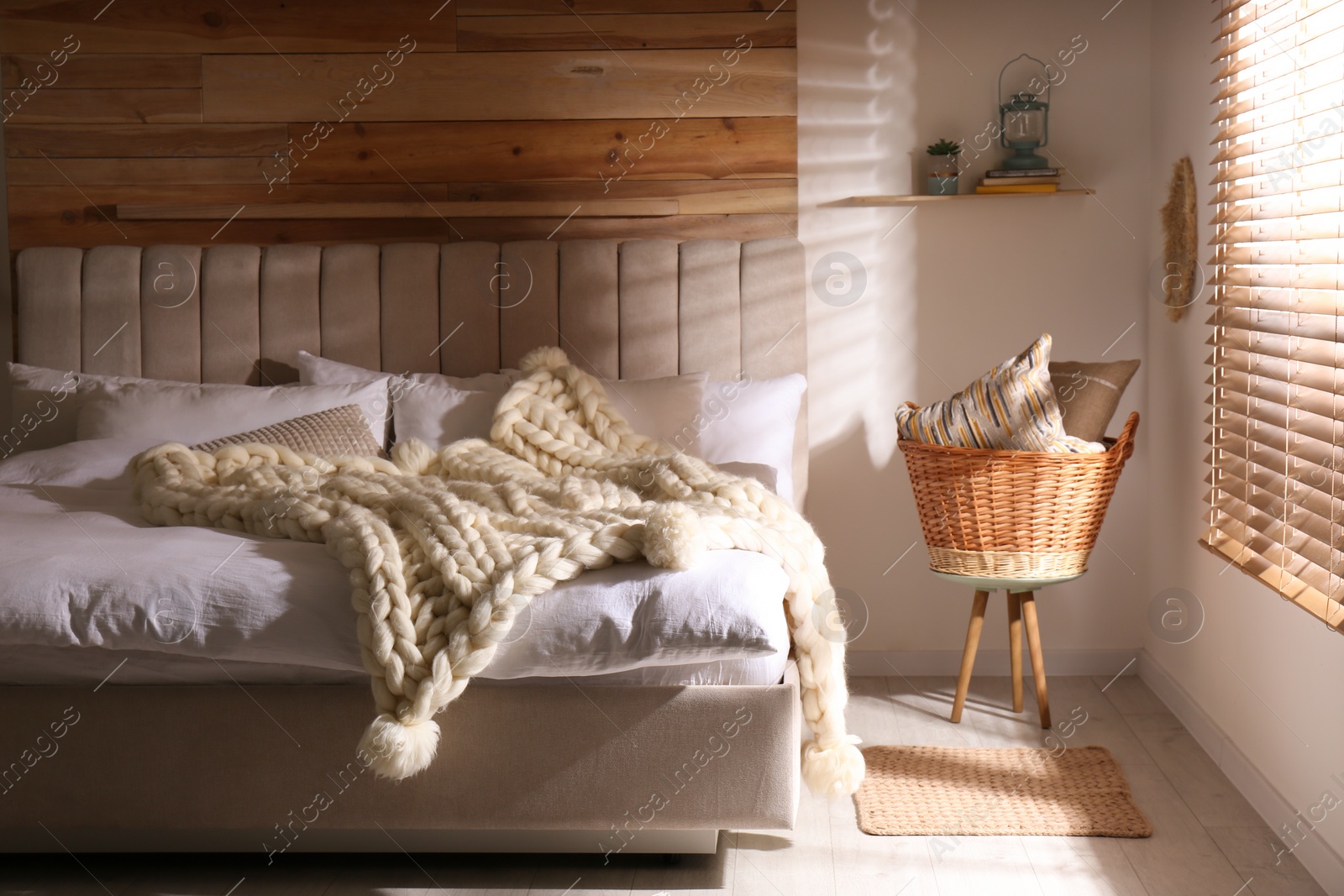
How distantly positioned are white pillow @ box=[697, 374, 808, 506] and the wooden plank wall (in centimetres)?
57

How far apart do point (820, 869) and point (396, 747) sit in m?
0.84

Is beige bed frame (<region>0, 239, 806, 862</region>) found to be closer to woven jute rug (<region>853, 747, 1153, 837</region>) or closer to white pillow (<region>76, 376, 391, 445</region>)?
woven jute rug (<region>853, 747, 1153, 837</region>)

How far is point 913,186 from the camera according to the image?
3148 millimetres

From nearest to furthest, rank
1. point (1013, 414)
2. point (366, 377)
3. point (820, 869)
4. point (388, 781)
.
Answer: point (388, 781) → point (820, 869) → point (1013, 414) → point (366, 377)

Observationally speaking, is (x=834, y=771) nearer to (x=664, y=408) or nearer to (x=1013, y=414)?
(x=1013, y=414)

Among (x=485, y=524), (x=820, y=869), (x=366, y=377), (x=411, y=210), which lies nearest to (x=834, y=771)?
(x=820, y=869)

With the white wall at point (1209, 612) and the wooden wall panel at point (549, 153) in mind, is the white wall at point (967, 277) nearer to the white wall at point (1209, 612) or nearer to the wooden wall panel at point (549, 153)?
the white wall at point (1209, 612)

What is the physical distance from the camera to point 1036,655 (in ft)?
9.07

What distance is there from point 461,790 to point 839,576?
5.33ft

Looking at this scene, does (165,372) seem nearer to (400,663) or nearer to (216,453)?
(216,453)

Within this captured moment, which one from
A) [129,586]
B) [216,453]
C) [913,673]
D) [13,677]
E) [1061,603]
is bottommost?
[913,673]

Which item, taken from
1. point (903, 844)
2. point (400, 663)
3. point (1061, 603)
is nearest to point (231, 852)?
point (400, 663)

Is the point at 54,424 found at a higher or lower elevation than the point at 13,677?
higher

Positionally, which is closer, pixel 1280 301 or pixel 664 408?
pixel 1280 301
